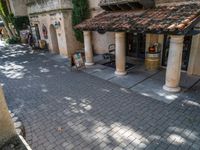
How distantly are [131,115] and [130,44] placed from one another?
7170 millimetres

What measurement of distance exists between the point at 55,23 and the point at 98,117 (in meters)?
10.1

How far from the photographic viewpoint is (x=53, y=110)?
6305 mm

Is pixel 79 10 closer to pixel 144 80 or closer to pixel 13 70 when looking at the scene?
pixel 13 70

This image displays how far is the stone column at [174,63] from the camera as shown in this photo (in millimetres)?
6251

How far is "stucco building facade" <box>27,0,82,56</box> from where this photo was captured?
1255 centimetres

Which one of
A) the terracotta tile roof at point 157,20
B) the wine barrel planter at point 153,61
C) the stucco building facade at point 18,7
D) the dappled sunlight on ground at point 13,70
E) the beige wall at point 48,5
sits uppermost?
the stucco building facade at point 18,7

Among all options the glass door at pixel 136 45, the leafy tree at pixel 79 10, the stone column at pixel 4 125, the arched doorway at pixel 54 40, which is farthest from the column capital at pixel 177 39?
the arched doorway at pixel 54 40

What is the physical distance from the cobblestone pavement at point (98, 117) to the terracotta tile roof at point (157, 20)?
2598 mm

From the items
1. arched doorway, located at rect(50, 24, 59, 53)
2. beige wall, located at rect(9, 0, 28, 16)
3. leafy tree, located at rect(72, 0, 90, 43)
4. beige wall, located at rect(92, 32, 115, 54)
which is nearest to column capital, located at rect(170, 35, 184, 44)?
beige wall, located at rect(92, 32, 115, 54)

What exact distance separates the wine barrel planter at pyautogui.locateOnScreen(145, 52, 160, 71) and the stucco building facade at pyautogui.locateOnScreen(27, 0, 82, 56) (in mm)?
6640

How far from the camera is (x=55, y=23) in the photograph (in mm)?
13461

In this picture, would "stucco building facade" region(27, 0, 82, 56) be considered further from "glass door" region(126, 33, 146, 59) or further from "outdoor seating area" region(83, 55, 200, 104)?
"glass door" region(126, 33, 146, 59)

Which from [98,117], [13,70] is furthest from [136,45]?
[13,70]

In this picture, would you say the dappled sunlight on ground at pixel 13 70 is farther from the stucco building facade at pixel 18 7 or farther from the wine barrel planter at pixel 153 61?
the stucco building facade at pixel 18 7
